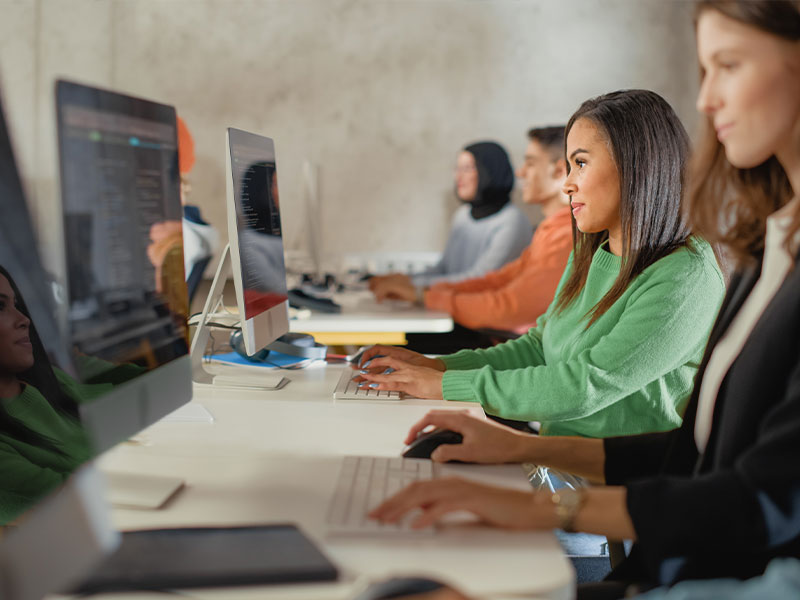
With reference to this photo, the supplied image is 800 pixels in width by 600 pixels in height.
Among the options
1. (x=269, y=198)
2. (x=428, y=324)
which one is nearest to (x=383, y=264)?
(x=428, y=324)

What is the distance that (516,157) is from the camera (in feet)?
15.2

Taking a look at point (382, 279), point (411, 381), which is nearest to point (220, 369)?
point (411, 381)

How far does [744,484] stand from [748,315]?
0.29m

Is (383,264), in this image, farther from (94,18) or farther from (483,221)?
(94,18)

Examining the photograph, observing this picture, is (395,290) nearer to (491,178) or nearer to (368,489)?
(491,178)

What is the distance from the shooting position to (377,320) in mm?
2686

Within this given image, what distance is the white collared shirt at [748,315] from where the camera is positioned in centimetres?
95

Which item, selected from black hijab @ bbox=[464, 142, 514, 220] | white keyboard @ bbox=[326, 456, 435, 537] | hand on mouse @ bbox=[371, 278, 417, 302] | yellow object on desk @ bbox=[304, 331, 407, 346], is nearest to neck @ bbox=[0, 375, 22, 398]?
white keyboard @ bbox=[326, 456, 435, 537]

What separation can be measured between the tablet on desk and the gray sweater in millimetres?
2701

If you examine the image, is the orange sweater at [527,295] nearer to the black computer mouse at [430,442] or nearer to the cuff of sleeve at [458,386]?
the cuff of sleeve at [458,386]

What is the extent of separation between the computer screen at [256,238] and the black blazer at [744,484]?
87 cm

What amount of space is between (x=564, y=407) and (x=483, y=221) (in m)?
2.79

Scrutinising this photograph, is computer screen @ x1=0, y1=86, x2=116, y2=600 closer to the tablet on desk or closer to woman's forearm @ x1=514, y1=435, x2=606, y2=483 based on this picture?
the tablet on desk

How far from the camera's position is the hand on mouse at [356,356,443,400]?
1.56m
